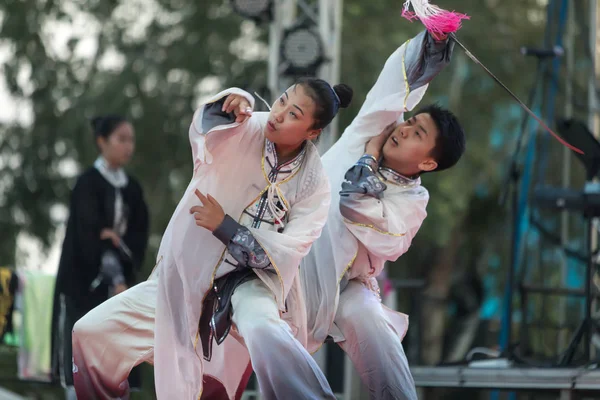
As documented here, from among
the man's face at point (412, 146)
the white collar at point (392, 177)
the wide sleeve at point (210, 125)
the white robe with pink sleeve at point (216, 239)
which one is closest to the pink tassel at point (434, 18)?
the man's face at point (412, 146)

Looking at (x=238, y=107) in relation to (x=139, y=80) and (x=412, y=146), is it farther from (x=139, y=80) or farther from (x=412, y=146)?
(x=139, y=80)

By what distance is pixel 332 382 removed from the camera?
7117 millimetres

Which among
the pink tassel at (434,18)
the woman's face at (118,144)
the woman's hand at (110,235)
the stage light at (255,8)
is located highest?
the stage light at (255,8)

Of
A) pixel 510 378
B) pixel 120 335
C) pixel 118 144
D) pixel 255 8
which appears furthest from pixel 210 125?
pixel 255 8

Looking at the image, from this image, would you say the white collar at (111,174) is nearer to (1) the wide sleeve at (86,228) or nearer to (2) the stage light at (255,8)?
(1) the wide sleeve at (86,228)

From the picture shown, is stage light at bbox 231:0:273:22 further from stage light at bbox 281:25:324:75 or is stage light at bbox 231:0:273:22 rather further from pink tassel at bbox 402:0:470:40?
pink tassel at bbox 402:0:470:40

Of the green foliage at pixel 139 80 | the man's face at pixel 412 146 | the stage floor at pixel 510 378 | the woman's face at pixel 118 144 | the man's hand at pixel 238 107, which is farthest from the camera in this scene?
the green foliage at pixel 139 80

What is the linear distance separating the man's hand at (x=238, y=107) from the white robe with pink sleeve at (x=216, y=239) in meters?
0.06

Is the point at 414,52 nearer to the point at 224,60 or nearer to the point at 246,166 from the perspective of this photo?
the point at 246,166

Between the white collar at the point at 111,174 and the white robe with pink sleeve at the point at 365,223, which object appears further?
the white collar at the point at 111,174

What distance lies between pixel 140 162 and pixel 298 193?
7932 millimetres

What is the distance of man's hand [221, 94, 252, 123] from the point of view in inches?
158

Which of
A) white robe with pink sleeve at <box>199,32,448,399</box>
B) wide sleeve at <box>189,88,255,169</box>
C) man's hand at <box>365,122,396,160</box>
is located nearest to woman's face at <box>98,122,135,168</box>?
white robe with pink sleeve at <box>199,32,448,399</box>

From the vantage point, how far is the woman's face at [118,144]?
20.8 ft
